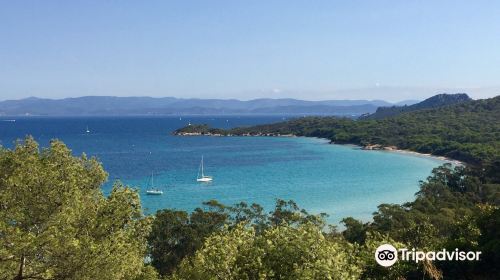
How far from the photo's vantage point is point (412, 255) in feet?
61.9

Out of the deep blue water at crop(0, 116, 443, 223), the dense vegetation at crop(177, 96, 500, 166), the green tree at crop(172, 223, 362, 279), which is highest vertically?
the green tree at crop(172, 223, 362, 279)

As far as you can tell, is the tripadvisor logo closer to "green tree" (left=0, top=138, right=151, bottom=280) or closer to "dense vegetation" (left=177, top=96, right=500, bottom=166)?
"green tree" (left=0, top=138, right=151, bottom=280)

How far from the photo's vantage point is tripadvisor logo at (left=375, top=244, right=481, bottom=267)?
57.4 ft

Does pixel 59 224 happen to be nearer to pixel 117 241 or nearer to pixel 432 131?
pixel 117 241

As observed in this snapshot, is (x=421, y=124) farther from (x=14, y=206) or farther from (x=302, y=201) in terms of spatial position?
(x=14, y=206)

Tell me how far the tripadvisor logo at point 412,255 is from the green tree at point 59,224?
896 cm

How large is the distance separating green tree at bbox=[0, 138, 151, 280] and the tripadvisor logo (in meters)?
8.96

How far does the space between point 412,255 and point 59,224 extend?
13698mm

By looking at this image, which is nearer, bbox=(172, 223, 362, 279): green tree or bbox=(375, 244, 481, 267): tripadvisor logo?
bbox=(172, 223, 362, 279): green tree

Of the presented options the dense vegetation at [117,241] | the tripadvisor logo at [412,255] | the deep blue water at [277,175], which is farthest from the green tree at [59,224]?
the deep blue water at [277,175]

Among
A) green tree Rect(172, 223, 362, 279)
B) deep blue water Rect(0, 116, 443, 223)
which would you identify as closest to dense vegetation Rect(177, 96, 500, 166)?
deep blue water Rect(0, 116, 443, 223)

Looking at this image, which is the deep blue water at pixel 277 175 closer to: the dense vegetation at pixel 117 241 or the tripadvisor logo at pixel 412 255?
the tripadvisor logo at pixel 412 255

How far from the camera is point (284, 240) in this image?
12.4 m

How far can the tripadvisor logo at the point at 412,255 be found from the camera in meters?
17.5
